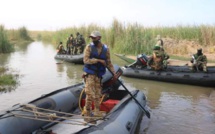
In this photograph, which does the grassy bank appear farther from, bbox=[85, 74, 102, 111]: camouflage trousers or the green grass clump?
bbox=[85, 74, 102, 111]: camouflage trousers

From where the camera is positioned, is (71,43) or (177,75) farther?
(71,43)

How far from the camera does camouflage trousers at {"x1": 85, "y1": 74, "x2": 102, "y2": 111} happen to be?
237 inches

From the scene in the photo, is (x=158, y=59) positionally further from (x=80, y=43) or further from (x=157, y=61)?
(x=80, y=43)

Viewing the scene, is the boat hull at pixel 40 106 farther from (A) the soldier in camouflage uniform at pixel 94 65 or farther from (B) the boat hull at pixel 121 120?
(B) the boat hull at pixel 121 120

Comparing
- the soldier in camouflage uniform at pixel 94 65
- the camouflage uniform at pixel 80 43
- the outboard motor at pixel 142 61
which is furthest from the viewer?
the camouflage uniform at pixel 80 43

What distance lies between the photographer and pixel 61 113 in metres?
5.81

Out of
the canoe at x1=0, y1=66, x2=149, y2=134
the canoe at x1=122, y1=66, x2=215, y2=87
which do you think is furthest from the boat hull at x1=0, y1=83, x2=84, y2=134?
the canoe at x1=122, y1=66, x2=215, y2=87

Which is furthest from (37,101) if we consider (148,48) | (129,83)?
(148,48)

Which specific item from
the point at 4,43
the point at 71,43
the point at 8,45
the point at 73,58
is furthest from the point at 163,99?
the point at 8,45

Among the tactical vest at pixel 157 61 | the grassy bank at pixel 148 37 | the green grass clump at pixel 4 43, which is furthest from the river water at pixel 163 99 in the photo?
the green grass clump at pixel 4 43

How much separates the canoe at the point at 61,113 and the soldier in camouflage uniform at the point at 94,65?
1.56 feet

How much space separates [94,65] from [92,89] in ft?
1.64

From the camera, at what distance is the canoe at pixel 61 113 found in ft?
15.5

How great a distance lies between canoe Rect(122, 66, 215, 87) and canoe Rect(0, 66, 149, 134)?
13.7ft
